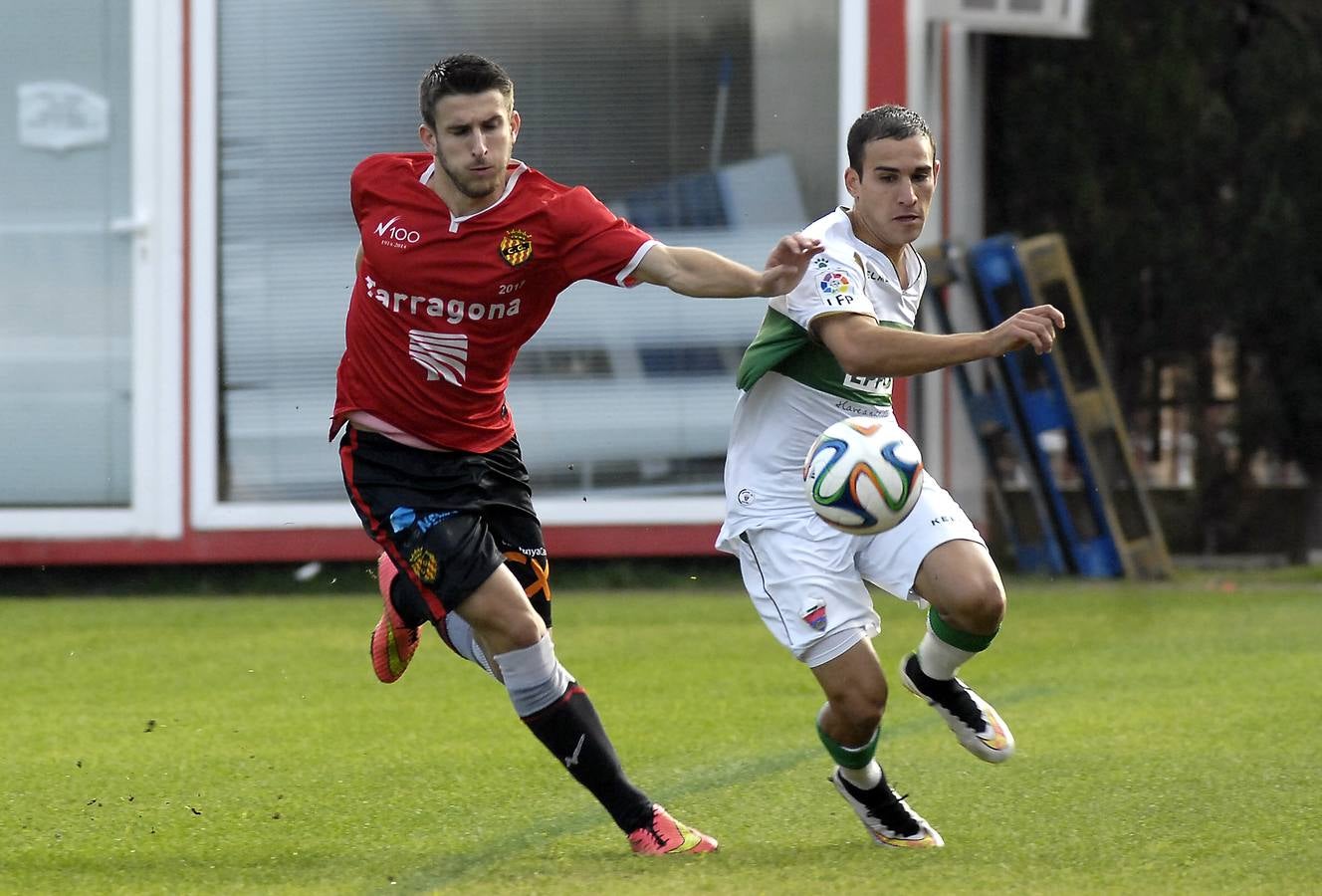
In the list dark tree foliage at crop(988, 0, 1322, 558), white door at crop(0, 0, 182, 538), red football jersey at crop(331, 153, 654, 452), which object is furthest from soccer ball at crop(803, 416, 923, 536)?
dark tree foliage at crop(988, 0, 1322, 558)

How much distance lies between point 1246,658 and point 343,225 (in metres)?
6.00

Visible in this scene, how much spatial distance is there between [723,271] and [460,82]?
80 cm

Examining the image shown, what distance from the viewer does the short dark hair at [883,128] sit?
16.2ft

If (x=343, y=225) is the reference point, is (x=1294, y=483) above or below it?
below

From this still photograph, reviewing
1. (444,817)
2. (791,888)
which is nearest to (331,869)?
(444,817)

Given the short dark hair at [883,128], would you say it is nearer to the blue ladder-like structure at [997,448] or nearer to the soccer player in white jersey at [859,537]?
the soccer player in white jersey at [859,537]

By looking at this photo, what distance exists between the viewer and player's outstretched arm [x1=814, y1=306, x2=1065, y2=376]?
4.39 metres

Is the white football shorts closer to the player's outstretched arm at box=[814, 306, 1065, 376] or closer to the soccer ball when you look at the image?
the soccer ball

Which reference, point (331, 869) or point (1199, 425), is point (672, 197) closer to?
point (1199, 425)

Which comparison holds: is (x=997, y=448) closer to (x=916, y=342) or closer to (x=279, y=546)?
(x=279, y=546)

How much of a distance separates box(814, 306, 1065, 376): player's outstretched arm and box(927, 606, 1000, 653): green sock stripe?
2.21 ft

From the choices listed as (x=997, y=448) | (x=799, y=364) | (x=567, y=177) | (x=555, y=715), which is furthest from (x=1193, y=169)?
(x=555, y=715)

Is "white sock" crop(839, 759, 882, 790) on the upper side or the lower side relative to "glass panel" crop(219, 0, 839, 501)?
lower

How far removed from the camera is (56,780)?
5.86 meters
